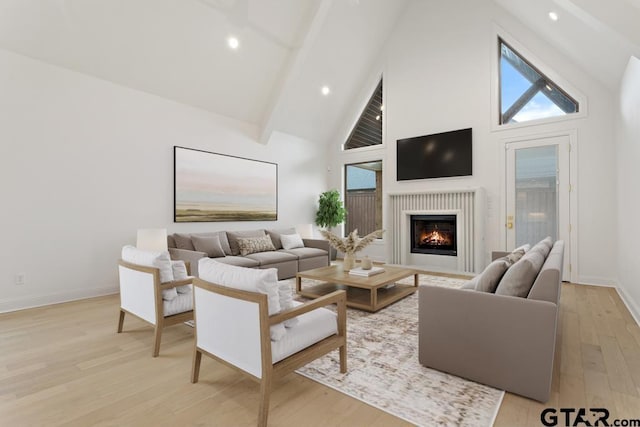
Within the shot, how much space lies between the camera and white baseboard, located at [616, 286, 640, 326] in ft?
11.0

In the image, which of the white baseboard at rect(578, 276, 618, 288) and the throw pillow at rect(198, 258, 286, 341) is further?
the white baseboard at rect(578, 276, 618, 288)

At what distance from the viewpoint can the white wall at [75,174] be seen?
3.79m

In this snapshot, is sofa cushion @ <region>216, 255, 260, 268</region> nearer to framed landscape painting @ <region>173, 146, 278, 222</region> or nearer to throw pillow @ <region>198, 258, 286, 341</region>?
framed landscape painting @ <region>173, 146, 278, 222</region>

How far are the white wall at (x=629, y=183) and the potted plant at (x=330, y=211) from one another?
506cm

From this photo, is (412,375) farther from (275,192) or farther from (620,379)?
(275,192)

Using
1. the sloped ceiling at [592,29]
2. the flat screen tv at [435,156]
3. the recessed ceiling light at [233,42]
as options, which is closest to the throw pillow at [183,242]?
the recessed ceiling light at [233,42]

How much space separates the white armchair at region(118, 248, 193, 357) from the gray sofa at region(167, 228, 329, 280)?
4.43 ft

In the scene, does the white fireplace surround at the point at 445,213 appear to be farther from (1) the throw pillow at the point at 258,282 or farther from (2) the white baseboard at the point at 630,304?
(1) the throw pillow at the point at 258,282

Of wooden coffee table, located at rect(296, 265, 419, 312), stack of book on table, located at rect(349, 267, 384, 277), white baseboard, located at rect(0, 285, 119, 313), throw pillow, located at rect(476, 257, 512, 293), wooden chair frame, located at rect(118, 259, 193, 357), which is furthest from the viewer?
stack of book on table, located at rect(349, 267, 384, 277)

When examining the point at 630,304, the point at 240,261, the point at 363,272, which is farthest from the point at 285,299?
the point at 630,304

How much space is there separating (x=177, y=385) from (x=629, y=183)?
5.25m

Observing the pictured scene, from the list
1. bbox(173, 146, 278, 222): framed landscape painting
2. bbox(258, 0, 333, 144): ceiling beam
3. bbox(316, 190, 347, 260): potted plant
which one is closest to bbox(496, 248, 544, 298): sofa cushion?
bbox(173, 146, 278, 222): framed landscape painting

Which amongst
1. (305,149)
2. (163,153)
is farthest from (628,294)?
(163,153)

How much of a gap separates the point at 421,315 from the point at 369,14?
20.6 ft
